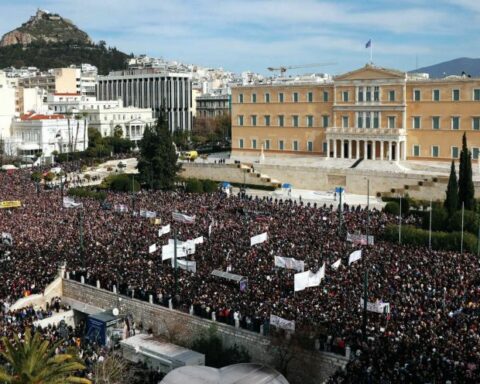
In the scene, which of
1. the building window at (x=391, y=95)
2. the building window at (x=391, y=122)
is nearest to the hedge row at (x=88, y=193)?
the building window at (x=391, y=122)

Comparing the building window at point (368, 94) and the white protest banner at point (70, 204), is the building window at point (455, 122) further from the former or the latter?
the white protest banner at point (70, 204)

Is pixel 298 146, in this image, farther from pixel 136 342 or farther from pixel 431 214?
pixel 136 342

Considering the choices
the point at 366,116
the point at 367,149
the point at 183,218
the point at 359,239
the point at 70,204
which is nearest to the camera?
the point at 359,239

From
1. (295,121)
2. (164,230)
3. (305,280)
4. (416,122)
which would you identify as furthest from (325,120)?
(305,280)

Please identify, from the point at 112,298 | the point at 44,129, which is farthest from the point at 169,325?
the point at 44,129

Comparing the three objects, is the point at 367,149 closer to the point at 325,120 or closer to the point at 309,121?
the point at 325,120

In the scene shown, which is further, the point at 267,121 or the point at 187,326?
the point at 267,121

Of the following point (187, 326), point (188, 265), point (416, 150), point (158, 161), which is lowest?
point (187, 326)
